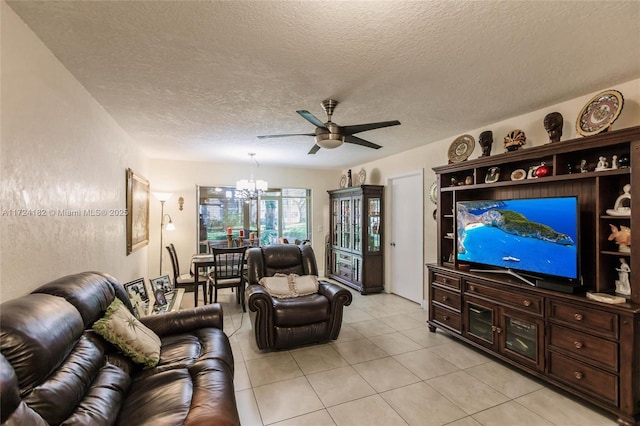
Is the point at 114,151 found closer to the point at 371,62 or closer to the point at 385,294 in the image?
the point at 371,62

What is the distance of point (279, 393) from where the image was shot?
7.99 feet

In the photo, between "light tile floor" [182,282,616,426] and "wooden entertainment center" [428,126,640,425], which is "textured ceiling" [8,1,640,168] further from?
"light tile floor" [182,282,616,426]

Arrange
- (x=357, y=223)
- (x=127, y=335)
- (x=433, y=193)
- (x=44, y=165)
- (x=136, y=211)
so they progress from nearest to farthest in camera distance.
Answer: (x=44, y=165) → (x=127, y=335) → (x=136, y=211) → (x=433, y=193) → (x=357, y=223)

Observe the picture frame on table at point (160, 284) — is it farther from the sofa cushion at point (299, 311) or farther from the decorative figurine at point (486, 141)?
the decorative figurine at point (486, 141)

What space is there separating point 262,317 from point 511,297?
2433mm

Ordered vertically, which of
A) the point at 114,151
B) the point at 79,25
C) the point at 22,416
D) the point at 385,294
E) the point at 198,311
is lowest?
the point at 385,294

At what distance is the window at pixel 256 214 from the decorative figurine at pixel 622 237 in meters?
5.30

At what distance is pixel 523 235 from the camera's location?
283 centimetres

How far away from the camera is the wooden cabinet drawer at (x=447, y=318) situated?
3.36 meters

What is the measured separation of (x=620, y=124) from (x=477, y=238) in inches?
59.5

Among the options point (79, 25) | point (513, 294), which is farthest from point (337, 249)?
point (79, 25)

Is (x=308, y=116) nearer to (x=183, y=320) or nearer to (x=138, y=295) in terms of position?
(x=183, y=320)

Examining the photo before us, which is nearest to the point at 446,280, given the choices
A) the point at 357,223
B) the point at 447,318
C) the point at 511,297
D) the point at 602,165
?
the point at 447,318

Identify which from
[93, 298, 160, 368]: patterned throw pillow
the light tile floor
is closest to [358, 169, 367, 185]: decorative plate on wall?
the light tile floor
